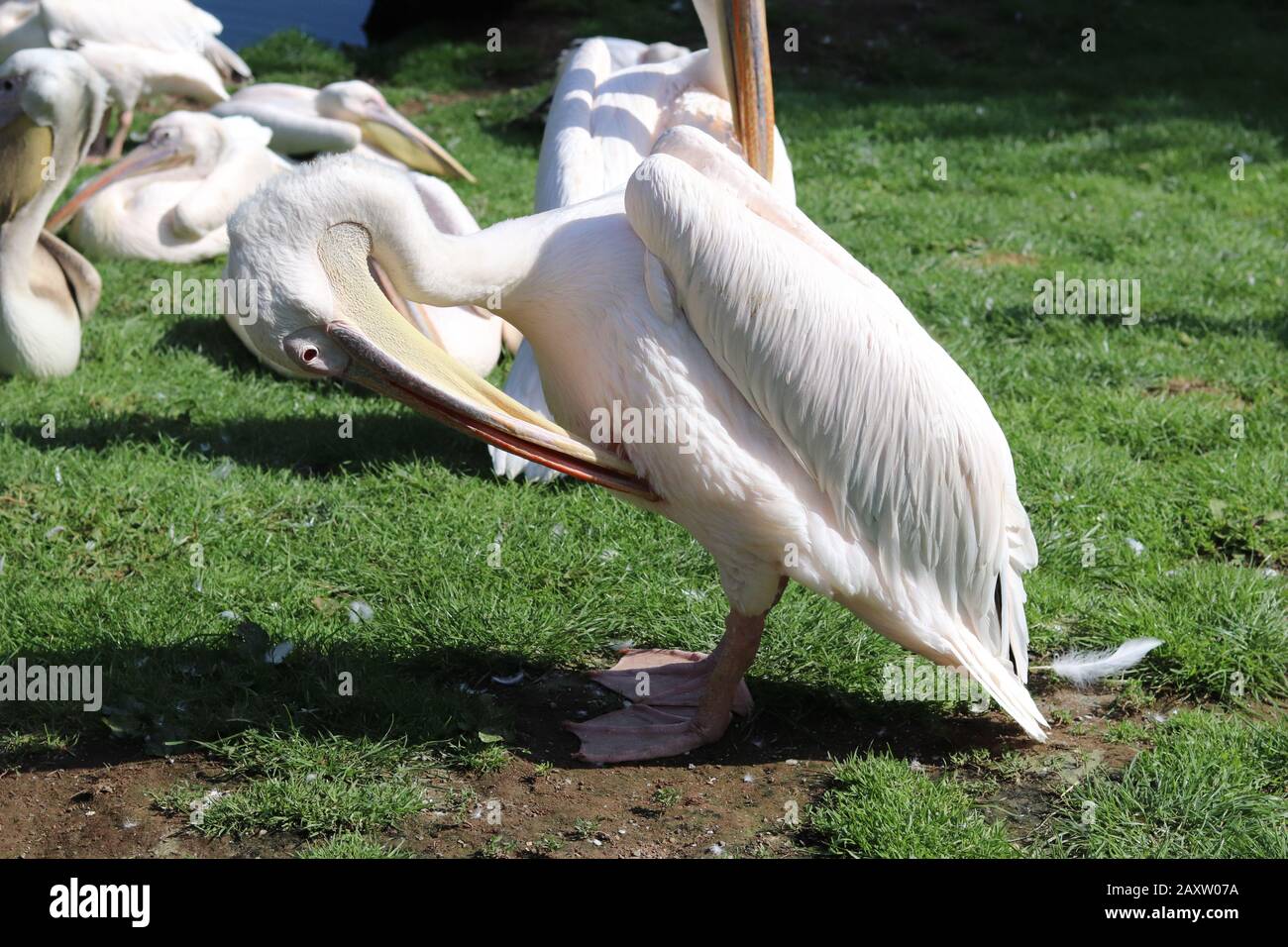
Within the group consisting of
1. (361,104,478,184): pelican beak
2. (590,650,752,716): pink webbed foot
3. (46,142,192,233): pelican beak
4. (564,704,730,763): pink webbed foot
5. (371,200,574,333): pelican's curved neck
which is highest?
(361,104,478,184): pelican beak

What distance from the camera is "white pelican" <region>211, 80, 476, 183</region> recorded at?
787 cm

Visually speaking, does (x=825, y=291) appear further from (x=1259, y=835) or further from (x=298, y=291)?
(x=1259, y=835)

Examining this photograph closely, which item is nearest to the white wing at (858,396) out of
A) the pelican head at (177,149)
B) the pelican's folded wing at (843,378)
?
the pelican's folded wing at (843,378)

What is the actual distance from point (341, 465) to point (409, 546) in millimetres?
623

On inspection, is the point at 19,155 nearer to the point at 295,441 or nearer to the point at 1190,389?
the point at 295,441

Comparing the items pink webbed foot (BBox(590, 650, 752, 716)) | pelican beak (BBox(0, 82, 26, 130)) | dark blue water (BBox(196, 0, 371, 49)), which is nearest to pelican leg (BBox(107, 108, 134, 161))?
pelican beak (BBox(0, 82, 26, 130))

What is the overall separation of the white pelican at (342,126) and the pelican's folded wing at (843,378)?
5110 mm

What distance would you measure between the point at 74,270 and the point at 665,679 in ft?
11.1

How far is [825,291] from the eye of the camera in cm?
291

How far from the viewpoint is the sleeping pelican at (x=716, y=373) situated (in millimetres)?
2713

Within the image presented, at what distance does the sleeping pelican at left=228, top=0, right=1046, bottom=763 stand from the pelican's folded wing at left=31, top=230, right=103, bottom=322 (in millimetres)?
3165

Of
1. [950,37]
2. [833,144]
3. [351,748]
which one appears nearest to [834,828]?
[351,748]

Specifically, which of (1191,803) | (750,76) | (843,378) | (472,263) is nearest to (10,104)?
(750,76)

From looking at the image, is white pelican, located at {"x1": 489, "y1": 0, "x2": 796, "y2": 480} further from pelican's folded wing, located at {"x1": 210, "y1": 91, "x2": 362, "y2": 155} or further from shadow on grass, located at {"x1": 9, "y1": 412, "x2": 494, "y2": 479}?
pelican's folded wing, located at {"x1": 210, "y1": 91, "x2": 362, "y2": 155}
